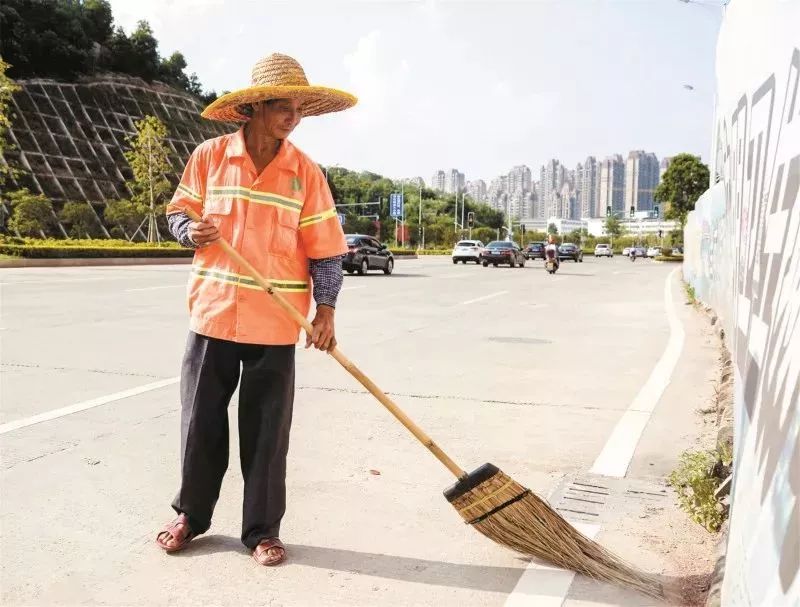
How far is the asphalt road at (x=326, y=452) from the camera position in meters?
3.05

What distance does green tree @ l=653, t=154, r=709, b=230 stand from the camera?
7550 centimetres

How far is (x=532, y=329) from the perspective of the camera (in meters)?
11.3

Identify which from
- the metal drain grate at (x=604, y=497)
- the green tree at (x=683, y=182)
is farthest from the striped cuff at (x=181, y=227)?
the green tree at (x=683, y=182)

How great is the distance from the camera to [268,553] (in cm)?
318

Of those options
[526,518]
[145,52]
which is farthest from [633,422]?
[145,52]

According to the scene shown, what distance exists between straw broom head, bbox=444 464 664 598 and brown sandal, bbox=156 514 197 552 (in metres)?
1.04

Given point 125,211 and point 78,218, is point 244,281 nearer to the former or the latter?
point 125,211

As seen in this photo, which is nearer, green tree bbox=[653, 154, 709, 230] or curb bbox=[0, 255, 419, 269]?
curb bbox=[0, 255, 419, 269]

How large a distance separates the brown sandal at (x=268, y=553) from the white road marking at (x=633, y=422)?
6.52 ft

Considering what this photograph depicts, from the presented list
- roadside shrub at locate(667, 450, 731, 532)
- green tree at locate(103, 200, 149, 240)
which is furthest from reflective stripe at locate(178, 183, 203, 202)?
green tree at locate(103, 200, 149, 240)

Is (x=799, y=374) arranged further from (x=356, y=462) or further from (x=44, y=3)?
(x=44, y=3)

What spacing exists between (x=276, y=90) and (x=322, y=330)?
933 mm

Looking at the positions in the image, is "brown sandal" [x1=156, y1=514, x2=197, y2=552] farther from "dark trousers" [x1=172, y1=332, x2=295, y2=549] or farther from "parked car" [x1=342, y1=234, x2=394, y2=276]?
"parked car" [x1=342, y1=234, x2=394, y2=276]

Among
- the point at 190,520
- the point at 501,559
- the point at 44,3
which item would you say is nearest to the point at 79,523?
the point at 190,520
